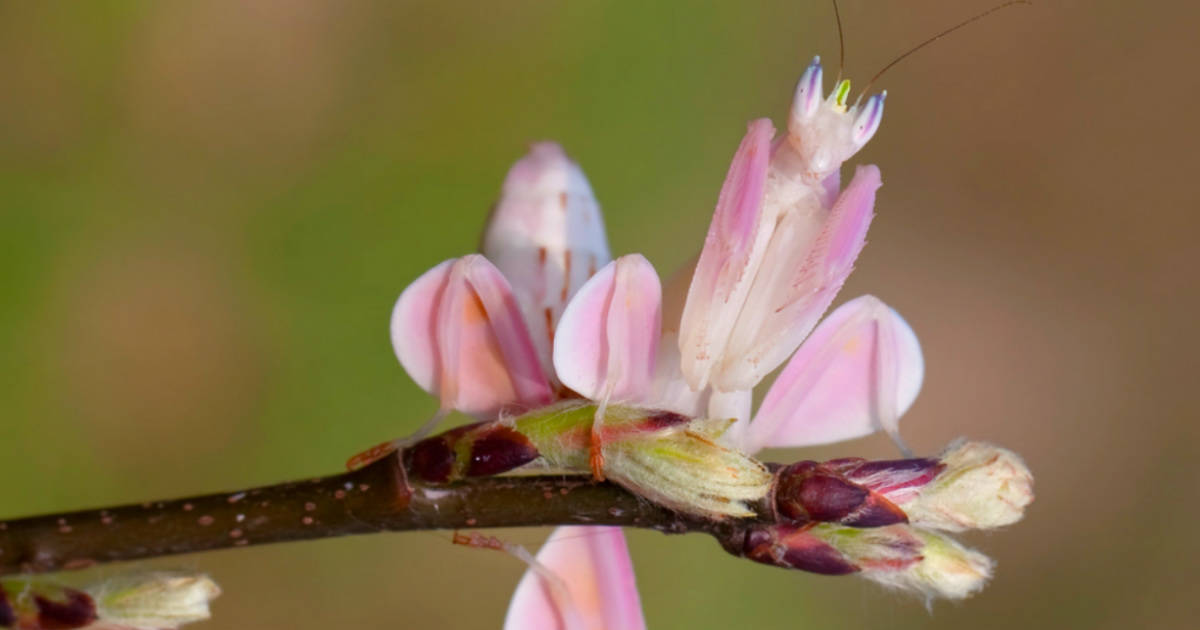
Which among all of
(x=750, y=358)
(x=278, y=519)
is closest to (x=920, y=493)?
(x=750, y=358)

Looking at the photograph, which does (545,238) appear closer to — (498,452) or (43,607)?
(498,452)

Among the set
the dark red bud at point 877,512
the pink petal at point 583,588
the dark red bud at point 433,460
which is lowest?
the pink petal at point 583,588

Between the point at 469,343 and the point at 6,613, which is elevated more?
the point at 469,343

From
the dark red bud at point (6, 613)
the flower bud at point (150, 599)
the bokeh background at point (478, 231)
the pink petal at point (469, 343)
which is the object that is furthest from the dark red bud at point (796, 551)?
the bokeh background at point (478, 231)

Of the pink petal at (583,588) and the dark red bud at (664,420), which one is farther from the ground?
the dark red bud at (664,420)

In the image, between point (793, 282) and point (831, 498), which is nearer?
point (831, 498)

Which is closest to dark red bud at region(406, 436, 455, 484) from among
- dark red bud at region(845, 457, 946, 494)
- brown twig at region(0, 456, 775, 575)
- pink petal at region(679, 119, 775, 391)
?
brown twig at region(0, 456, 775, 575)

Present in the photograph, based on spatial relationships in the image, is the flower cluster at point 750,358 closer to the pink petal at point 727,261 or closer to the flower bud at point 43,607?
the pink petal at point 727,261
